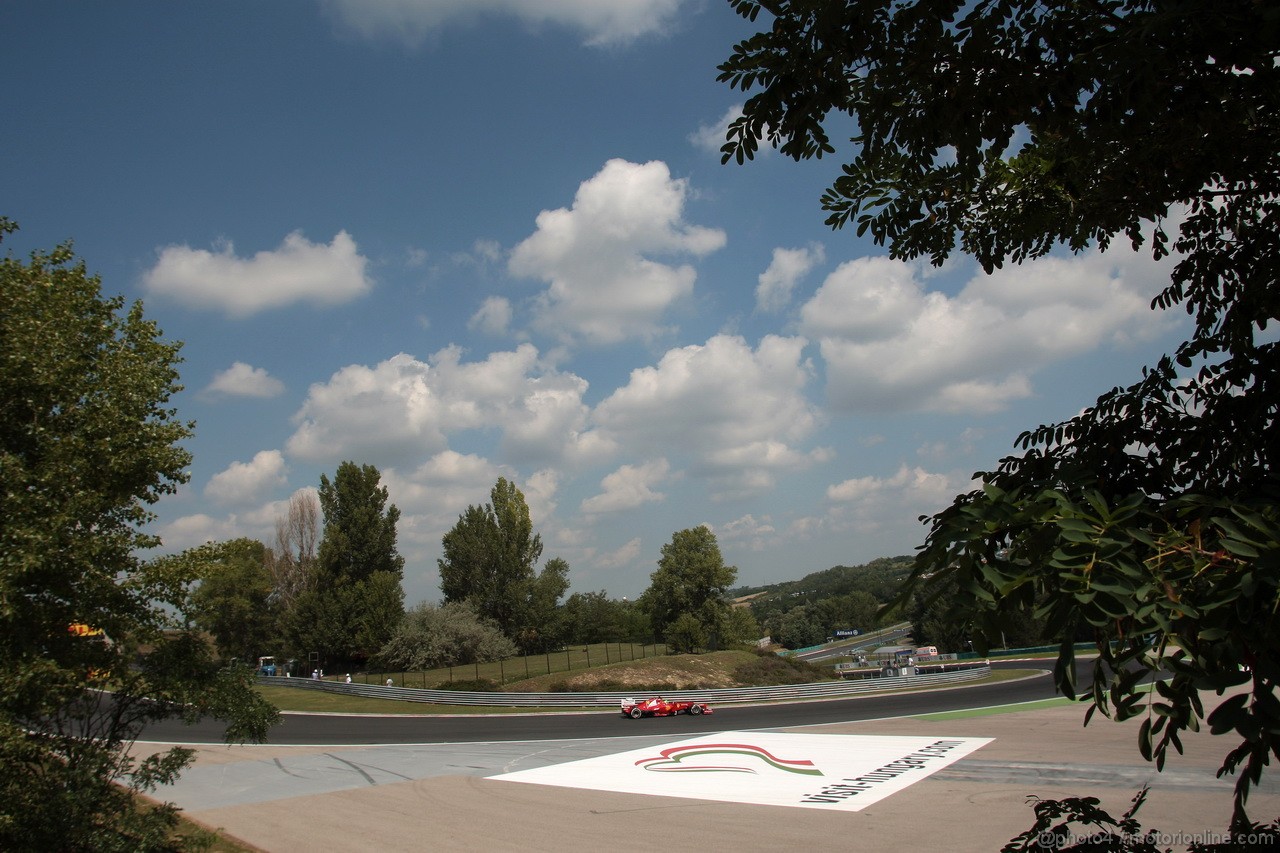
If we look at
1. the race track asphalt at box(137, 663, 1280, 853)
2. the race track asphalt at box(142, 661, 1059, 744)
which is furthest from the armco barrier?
the race track asphalt at box(137, 663, 1280, 853)

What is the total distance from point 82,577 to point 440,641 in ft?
173

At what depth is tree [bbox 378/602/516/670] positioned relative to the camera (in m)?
59.8

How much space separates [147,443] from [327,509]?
5940 centimetres

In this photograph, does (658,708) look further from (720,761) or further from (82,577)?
(82,577)

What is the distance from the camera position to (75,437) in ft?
33.3

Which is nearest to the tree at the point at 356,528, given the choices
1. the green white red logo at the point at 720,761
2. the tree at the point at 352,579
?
the tree at the point at 352,579

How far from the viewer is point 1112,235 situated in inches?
173

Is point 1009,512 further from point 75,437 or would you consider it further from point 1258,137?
point 75,437

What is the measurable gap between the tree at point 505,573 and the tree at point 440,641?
10589 mm

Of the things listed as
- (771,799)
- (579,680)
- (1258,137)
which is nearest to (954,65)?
(1258,137)

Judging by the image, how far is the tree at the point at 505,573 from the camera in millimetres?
76062

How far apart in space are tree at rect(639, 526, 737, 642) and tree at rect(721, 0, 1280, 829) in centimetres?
6678

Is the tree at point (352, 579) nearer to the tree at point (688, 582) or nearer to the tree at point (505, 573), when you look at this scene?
the tree at point (505, 573)

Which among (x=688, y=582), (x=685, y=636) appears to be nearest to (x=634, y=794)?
(x=685, y=636)
